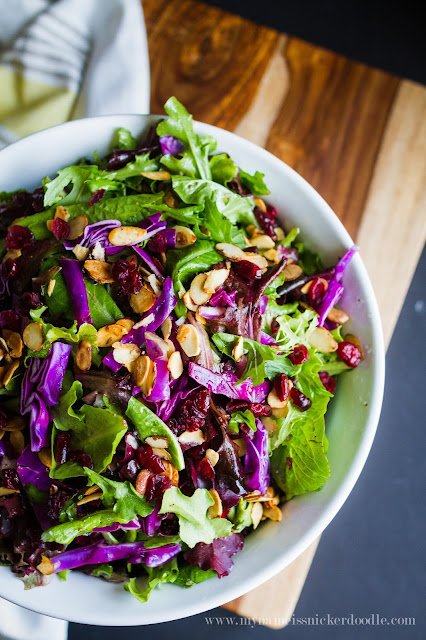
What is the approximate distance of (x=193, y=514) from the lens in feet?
5.54

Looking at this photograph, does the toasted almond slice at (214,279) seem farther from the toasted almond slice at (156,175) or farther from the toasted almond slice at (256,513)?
the toasted almond slice at (256,513)

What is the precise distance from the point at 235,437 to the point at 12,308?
0.75 metres

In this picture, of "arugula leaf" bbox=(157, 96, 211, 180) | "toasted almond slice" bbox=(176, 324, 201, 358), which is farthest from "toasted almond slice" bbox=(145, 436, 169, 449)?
"arugula leaf" bbox=(157, 96, 211, 180)

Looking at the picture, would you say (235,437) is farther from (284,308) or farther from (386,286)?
(386,286)

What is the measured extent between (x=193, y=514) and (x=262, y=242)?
2.78 ft

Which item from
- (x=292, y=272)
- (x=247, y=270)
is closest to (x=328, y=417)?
(x=292, y=272)

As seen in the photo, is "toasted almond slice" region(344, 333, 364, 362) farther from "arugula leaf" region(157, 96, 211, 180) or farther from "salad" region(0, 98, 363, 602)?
"arugula leaf" region(157, 96, 211, 180)

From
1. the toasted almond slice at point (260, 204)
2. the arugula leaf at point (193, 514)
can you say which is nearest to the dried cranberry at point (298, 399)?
the arugula leaf at point (193, 514)

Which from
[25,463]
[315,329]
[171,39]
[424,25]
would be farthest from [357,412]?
[424,25]

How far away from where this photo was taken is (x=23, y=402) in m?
1.70

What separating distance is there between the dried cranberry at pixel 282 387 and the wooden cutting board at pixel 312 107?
1002 mm

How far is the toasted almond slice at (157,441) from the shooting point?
5.39 ft

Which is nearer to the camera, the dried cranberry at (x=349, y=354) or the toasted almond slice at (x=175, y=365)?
the toasted almond slice at (x=175, y=365)

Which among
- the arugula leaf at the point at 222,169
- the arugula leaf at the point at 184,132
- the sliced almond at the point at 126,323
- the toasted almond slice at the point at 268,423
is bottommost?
the toasted almond slice at the point at 268,423
